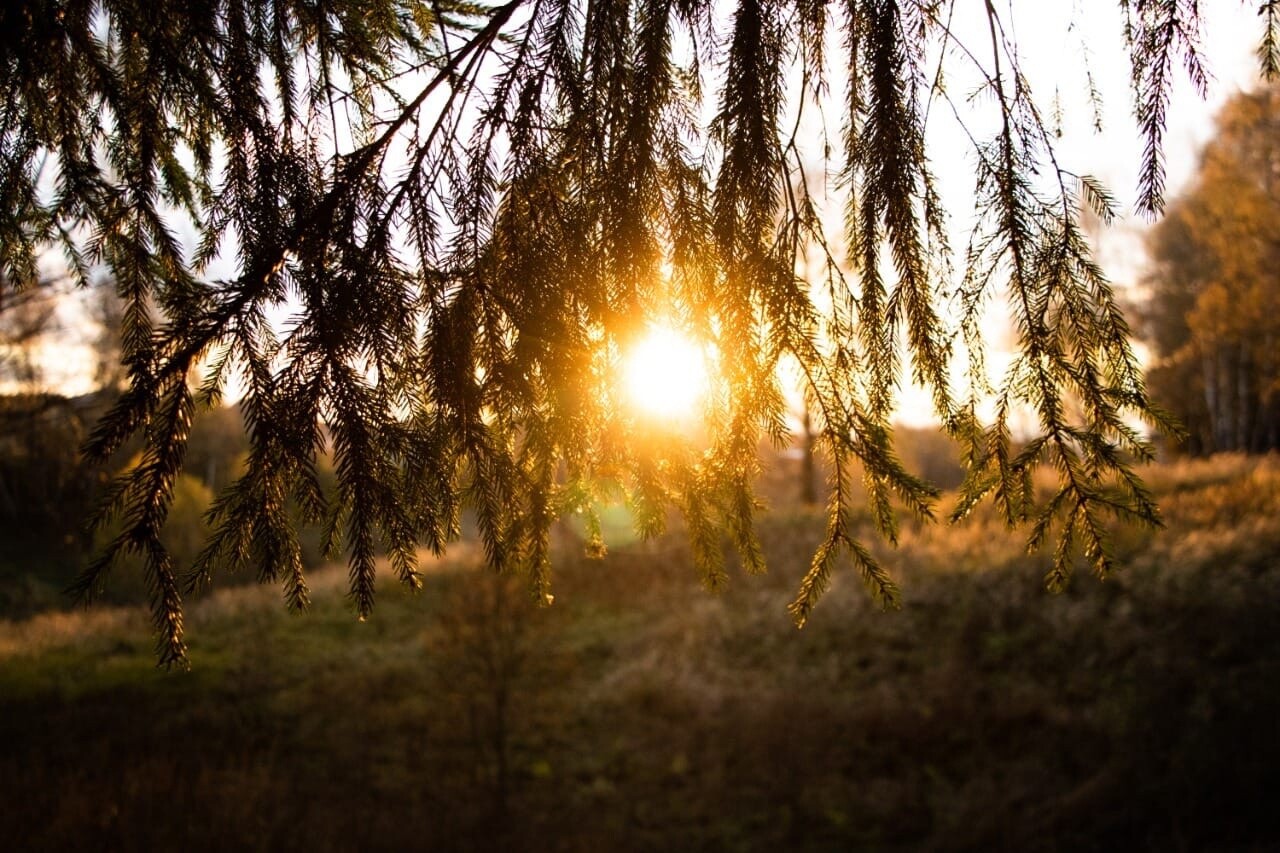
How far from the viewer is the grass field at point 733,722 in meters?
6.78

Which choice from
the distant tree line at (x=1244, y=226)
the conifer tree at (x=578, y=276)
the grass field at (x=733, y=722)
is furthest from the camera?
Answer: the distant tree line at (x=1244, y=226)

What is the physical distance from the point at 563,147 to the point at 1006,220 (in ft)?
3.41

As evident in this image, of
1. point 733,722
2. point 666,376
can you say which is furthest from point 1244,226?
point 666,376

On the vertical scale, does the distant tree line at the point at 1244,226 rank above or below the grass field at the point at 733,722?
above

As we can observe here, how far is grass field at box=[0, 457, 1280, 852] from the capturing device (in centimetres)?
678

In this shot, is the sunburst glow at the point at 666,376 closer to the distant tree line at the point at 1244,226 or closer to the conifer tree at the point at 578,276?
the conifer tree at the point at 578,276

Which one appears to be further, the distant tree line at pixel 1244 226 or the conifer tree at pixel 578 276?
the distant tree line at pixel 1244 226

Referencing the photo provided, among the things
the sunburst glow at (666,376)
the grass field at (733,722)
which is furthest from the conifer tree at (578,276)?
the grass field at (733,722)

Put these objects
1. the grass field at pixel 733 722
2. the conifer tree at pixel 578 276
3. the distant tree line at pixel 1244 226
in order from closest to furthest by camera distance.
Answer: the conifer tree at pixel 578 276, the grass field at pixel 733 722, the distant tree line at pixel 1244 226

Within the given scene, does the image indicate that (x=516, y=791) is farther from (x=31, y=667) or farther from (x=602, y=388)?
(x=602, y=388)

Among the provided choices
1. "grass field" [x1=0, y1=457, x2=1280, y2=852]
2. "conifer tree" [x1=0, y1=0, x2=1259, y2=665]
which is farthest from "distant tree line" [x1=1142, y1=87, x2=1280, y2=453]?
"conifer tree" [x1=0, y1=0, x2=1259, y2=665]

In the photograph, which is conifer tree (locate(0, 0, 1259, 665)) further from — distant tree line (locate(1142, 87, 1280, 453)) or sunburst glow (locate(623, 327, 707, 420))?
distant tree line (locate(1142, 87, 1280, 453))

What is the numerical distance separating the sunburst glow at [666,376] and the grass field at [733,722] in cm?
618

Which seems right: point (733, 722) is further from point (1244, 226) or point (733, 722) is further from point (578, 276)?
point (1244, 226)
